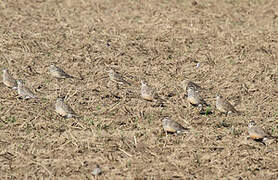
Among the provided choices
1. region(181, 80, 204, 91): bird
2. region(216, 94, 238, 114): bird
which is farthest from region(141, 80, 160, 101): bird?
region(216, 94, 238, 114): bird

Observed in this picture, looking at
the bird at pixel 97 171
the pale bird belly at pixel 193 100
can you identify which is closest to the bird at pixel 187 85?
the pale bird belly at pixel 193 100

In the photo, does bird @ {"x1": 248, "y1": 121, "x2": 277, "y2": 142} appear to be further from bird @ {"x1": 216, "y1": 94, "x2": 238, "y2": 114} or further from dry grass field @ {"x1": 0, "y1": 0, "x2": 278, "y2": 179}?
bird @ {"x1": 216, "y1": 94, "x2": 238, "y2": 114}

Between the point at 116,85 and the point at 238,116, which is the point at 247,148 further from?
the point at 116,85

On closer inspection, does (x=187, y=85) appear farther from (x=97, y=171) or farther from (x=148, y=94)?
(x=97, y=171)

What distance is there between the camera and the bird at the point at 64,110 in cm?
1224

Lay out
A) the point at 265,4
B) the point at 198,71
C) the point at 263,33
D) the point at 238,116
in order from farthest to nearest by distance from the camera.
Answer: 1. the point at 265,4
2. the point at 263,33
3. the point at 198,71
4. the point at 238,116

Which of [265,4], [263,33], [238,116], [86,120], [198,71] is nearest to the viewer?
[86,120]

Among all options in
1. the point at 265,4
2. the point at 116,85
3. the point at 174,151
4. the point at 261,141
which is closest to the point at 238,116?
the point at 261,141

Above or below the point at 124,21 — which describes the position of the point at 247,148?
above

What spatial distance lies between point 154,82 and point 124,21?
627 cm

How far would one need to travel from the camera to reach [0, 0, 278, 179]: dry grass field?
34.5ft

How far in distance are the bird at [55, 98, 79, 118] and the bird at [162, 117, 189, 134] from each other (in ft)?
7.89

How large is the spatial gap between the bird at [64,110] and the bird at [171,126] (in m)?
2.41

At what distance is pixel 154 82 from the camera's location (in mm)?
15352
